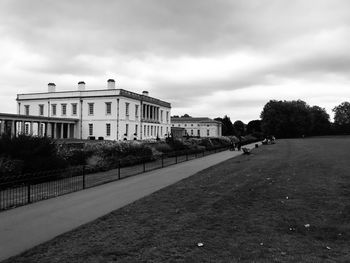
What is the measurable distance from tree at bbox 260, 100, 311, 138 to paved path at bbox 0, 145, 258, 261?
9582cm

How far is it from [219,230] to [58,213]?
419 centimetres

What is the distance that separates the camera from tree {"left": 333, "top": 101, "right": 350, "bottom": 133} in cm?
12756

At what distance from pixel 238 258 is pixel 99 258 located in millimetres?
2111

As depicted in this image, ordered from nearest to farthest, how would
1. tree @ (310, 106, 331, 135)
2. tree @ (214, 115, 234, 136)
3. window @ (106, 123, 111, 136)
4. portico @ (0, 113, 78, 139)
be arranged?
portico @ (0, 113, 78, 139), window @ (106, 123, 111, 136), tree @ (310, 106, 331, 135), tree @ (214, 115, 234, 136)

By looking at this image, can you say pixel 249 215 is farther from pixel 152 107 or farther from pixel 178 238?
pixel 152 107

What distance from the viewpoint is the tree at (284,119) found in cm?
10344

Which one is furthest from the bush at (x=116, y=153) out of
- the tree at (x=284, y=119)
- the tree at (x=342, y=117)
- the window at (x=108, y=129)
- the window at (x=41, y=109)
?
the tree at (x=342, y=117)

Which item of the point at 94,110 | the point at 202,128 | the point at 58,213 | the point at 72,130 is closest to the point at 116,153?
the point at 58,213

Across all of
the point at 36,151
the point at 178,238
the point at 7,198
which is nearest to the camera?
the point at 178,238

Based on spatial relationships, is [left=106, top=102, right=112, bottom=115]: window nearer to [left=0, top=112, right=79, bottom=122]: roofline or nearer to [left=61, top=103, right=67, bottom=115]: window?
[left=0, top=112, right=79, bottom=122]: roofline

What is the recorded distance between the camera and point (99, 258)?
5191mm

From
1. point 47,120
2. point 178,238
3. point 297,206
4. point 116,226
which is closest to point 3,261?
point 116,226

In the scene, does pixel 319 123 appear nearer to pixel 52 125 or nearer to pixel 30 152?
pixel 52 125

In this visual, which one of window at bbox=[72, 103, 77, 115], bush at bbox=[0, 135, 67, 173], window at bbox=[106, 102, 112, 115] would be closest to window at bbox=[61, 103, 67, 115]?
window at bbox=[72, 103, 77, 115]
